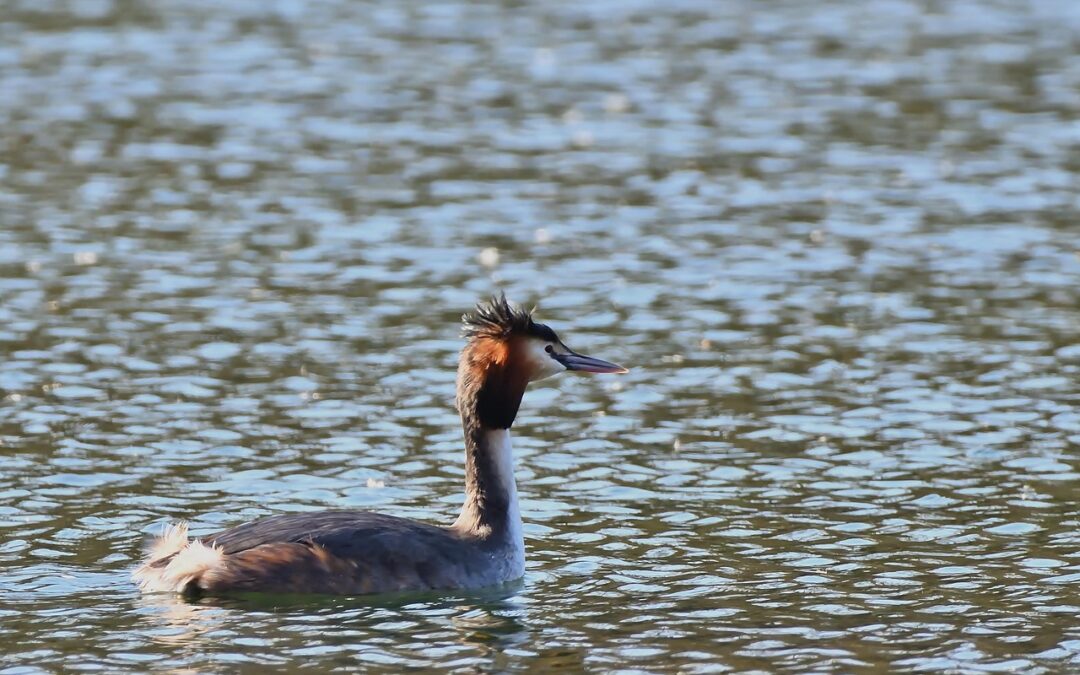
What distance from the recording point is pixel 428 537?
13.0 meters

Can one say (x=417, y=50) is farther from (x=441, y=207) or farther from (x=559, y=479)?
(x=559, y=479)

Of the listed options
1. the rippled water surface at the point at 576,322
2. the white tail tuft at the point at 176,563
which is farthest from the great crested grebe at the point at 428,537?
the rippled water surface at the point at 576,322

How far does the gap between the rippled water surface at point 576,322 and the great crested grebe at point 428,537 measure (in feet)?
0.73

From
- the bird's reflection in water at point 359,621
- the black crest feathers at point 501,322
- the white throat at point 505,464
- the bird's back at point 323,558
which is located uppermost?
the black crest feathers at point 501,322

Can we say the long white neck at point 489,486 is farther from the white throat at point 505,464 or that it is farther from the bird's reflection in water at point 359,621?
the bird's reflection in water at point 359,621

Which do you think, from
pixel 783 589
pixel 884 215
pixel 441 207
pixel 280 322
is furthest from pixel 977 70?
pixel 783 589

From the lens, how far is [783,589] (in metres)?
13.0

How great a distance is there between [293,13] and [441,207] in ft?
44.7

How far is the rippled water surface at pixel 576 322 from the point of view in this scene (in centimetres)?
1255

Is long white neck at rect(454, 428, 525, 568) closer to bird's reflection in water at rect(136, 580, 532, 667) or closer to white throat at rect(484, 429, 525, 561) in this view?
white throat at rect(484, 429, 525, 561)

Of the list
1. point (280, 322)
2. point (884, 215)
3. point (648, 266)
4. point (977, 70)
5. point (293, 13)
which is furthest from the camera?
point (293, 13)

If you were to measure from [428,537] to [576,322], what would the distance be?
738cm

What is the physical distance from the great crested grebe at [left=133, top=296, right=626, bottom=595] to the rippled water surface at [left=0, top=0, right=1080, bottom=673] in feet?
0.73

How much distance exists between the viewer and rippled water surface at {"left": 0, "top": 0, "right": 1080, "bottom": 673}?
41.2 feet
